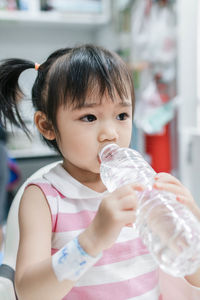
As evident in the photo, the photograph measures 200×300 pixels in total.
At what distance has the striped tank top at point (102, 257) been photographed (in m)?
0.62

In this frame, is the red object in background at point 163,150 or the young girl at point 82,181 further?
the red object in background at point 163,150

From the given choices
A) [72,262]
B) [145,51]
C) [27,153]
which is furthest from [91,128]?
[27,153]

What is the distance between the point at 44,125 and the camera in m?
0.69

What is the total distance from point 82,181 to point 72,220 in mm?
95

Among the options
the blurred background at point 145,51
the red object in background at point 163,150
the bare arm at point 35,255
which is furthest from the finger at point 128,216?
the red object in background at point 163,150

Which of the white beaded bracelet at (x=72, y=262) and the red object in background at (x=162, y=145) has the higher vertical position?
the white beaded bracelet at (x=72, y=262)

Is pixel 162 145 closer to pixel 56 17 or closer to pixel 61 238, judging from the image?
pixel 56 17

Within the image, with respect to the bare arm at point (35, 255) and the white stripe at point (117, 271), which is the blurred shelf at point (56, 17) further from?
the white stripe at point (117, 271)

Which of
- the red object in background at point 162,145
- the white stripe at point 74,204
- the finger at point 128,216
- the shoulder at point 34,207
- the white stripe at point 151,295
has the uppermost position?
the finger at point 128,216

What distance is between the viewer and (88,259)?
1.45 ft

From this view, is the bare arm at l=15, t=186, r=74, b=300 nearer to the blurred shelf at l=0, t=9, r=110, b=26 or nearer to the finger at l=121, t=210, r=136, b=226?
the finger at l=121, t=210, r=136, b=226

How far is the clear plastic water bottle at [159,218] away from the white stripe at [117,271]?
16 centimetres

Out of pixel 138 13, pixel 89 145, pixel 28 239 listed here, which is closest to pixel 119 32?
pixel 138 13

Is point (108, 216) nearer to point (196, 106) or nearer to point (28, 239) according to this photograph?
point (28, 239)
